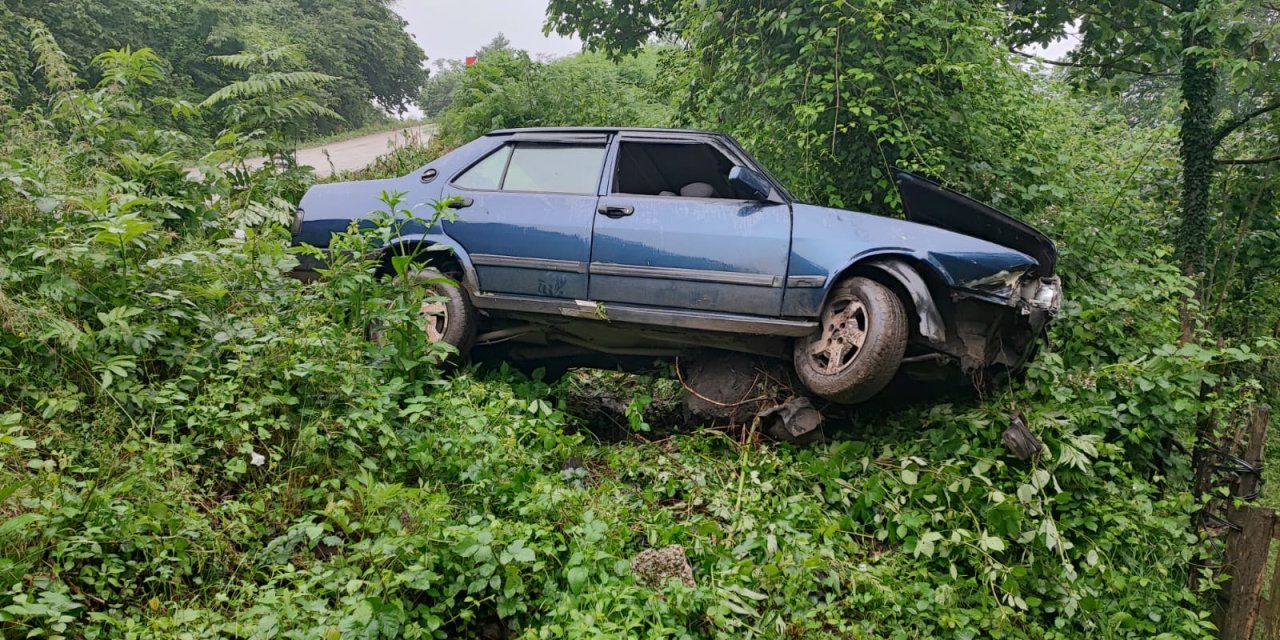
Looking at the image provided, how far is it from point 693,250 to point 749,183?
0.53 metres

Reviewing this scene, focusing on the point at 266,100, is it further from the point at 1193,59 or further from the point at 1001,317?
the point at 1193,59

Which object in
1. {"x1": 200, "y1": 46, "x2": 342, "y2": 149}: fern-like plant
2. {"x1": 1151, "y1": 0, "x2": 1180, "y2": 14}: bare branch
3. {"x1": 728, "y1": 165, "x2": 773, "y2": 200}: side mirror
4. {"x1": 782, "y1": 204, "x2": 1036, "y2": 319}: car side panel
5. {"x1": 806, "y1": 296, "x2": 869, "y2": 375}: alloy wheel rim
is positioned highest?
{"x1": 1151, "y1": 0, "x2": 1180, "y2": 14}: bare branch

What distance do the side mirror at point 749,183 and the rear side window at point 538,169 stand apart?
0.94 metres

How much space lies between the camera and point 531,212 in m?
4.50

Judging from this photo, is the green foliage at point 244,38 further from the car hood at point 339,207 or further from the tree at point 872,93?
the tree at point 872,93

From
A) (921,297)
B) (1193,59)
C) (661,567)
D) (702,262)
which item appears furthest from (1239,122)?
(661,567)

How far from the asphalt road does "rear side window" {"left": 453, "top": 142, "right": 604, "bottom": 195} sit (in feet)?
23.0

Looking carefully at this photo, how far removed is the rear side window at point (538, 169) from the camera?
4609mm

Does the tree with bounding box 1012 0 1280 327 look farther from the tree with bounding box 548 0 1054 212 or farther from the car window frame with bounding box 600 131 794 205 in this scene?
the car window frame with bounding box 600 131 794 205

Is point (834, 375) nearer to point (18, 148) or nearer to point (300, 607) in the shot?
point (300, 607)

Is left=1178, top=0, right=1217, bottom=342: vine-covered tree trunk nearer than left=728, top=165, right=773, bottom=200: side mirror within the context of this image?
No

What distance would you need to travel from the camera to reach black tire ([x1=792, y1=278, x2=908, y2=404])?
12.4 feet

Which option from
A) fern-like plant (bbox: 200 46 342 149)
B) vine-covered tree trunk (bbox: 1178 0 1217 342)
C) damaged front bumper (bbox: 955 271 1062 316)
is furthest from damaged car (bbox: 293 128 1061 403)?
vine-covered tree trunk (bbox: 1178 0 1217 342)

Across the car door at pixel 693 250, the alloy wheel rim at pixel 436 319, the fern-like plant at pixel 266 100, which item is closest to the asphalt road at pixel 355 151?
the fern-like plant at pixel 266 100
